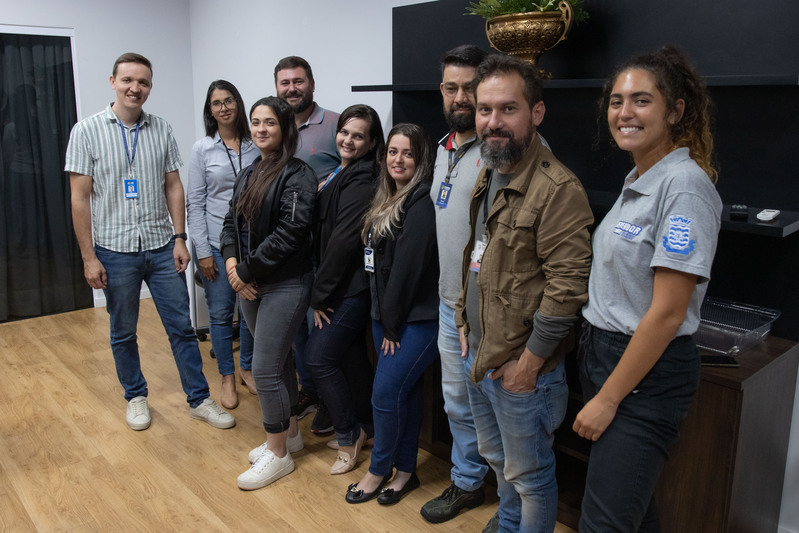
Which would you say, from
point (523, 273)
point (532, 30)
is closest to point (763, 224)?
point (523, 273)

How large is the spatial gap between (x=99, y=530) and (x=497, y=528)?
1416mm

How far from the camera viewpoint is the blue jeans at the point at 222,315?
10.9 ft

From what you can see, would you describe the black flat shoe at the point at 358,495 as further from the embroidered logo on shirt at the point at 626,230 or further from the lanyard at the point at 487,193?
the embroidered logo on shirt at the point at 626,230

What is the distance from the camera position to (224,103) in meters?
3.23

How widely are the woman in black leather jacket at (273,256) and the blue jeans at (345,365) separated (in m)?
0.12

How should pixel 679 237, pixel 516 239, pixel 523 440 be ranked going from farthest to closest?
pixel 523 440
pixel 516 239
pixel 679 237

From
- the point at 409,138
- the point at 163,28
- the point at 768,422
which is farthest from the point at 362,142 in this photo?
the point at 163,28

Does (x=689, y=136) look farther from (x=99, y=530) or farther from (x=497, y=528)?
(x=99, y=530)

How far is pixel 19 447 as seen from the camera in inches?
117

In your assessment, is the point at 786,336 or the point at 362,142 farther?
the point at 362,142

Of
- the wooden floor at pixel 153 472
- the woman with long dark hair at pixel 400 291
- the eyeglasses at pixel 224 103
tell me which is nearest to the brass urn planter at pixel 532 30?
the woman with long dark hair at pixel 400 291

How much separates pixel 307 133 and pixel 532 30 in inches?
50.5

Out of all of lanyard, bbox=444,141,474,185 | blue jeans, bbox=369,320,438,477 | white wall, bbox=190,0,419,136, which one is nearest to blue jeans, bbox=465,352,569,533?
blue jeans, bbox=369,320,438,477

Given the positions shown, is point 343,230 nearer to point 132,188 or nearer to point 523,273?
point 523,273
